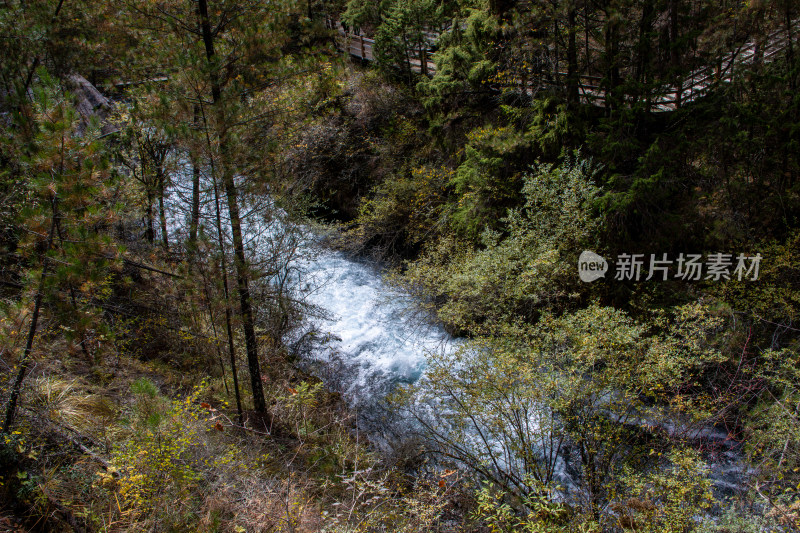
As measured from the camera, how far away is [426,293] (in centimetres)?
965

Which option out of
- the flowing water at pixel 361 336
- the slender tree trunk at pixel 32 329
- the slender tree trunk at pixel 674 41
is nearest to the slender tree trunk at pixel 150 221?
the flowing water at pixel 361 336

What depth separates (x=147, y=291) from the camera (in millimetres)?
7023

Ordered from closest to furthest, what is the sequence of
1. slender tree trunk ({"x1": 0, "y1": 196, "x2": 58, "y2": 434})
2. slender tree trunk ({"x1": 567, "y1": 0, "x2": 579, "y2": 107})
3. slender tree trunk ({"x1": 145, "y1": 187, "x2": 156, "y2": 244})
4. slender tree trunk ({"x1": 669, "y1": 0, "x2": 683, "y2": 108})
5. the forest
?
slender tree trunk ({"x1": 0, "y1": 196, "x2": 58, "y2": 434}) < the forest < slender tree trunk ({"x1": 669, "y1": 0, "x2": 683, "y2": 108}) < slender tree trunk ({"x1": 145, "y1": 187, "x2": 156, "y2": 244}) < slender tree trunk ({"x1": 567, "y1": 0, "x2": 579, "y2": 107})

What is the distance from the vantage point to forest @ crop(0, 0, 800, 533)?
12.7 feet

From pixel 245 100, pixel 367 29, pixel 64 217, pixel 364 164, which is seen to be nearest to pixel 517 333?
pixel 245 100

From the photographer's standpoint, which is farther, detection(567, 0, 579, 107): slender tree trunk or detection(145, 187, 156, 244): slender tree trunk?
detection(567, 0, 579, 107): slender tree trunk

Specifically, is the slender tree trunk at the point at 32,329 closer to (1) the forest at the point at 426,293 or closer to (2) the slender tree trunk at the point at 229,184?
(1) the forest at the point at 426,293

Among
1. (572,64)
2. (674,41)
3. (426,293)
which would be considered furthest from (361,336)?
(674,41)

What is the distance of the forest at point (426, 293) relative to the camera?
3.88 metres

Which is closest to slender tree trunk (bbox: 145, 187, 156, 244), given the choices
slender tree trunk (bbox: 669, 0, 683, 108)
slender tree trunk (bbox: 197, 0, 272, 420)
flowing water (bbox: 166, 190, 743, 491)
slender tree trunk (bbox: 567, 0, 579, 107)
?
flowing water (bbox: 166, 190, 743, 491)

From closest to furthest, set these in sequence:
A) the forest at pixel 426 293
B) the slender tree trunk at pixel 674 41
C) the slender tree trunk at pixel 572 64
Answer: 1. the forest at pixel 426 293
2. the slender tree trunk at pixel 674 41
3. the slender tree trunk at pixel 572 64

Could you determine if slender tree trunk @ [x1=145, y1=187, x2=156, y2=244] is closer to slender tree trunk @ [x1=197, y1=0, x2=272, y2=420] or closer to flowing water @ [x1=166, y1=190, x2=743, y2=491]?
flowing water @ [x1=166, y1=190, x2=743, y2=491]

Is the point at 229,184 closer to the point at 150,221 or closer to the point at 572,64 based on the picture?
the point at 150,221

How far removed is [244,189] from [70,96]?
7.14 ft
